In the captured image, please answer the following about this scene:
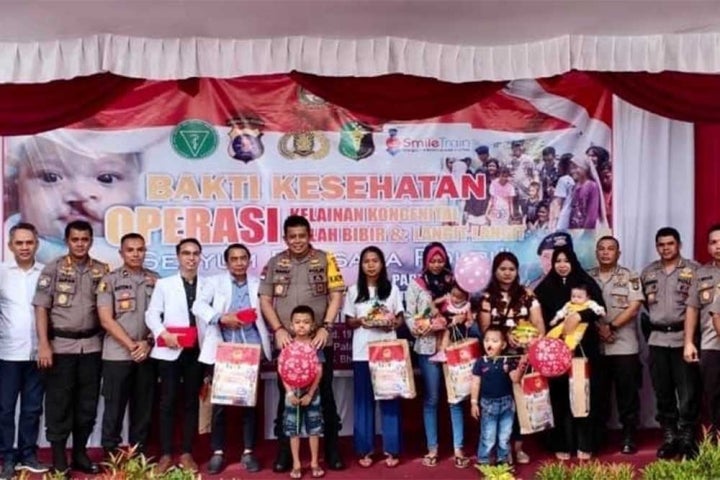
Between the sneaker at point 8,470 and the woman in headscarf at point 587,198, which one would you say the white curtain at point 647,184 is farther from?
the sneaker at point 8,470

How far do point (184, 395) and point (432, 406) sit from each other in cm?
138

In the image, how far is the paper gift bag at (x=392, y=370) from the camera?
482cm

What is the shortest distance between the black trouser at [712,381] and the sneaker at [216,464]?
2684 mm

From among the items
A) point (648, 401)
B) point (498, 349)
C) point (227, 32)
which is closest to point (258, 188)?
point (227, 32)

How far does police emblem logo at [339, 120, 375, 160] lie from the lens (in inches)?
219

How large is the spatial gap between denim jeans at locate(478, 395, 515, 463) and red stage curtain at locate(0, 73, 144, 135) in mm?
2670

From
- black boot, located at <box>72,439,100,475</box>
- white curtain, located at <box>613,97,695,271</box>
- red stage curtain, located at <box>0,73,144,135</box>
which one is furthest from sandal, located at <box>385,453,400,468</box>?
red stage curtain, located at <box>0,73,144,135</box>

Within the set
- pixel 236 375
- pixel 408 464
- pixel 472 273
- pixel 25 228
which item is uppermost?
pixel 25 228

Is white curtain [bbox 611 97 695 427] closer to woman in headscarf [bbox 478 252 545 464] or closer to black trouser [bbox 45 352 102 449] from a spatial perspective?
woman in headscarf [bbox 478 252 545 464]

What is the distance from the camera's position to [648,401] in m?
5.65

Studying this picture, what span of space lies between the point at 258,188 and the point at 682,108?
2.52 m

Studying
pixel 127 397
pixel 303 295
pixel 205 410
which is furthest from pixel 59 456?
pixel 303 295

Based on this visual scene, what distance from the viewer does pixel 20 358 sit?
487 cm

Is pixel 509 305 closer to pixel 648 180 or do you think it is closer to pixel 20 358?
pixel 648 180
